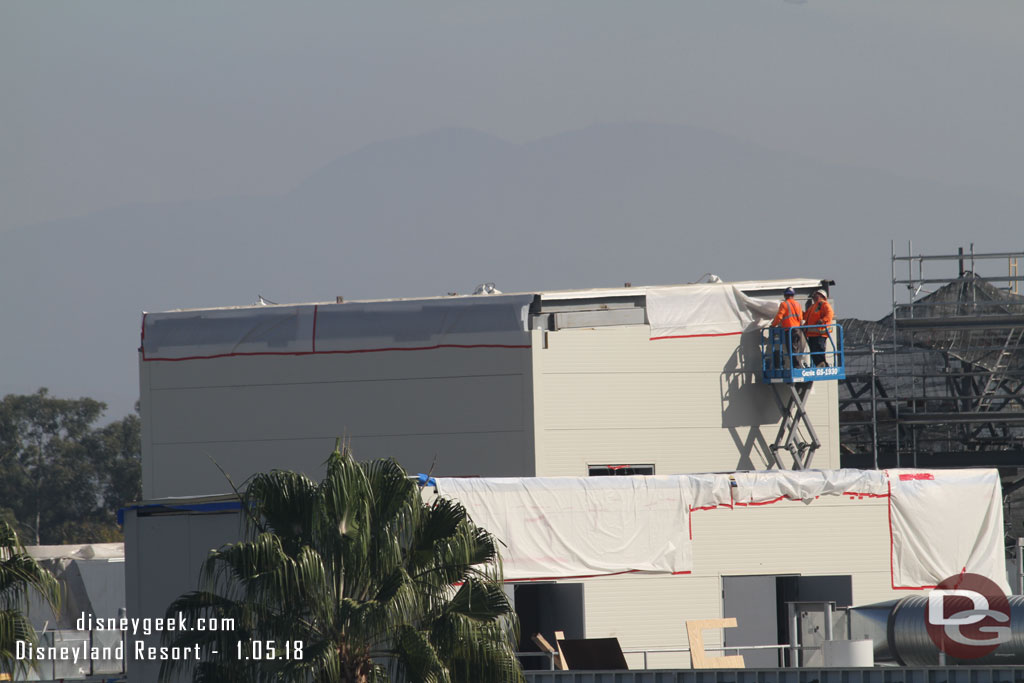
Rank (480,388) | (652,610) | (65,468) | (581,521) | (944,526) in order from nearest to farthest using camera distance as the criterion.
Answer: (581,521), (652,610), (944,526), (480,388), (65,468)

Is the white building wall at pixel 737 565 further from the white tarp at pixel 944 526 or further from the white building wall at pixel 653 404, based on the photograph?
the white building wall at pixel 653 404

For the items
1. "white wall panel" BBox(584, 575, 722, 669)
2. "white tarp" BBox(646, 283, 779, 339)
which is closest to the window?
"white tarp" BBox(646, 283, 779, 339)

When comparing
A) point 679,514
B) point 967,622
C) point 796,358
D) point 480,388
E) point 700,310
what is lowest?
point 967,622

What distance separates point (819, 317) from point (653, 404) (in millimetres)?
4637

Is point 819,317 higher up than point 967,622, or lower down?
higher up

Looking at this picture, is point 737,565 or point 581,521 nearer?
point 581,521

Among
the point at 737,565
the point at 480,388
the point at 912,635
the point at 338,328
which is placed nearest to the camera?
the point at 912,635

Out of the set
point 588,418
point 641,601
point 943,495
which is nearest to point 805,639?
point 641,601

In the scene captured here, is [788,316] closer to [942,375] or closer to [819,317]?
[819,317]

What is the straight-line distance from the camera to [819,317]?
120 ft

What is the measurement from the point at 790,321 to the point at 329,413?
11.6 metres

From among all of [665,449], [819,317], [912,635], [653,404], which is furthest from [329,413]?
[912,635]

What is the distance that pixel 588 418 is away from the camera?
35.7m

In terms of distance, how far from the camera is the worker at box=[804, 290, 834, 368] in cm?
3644
